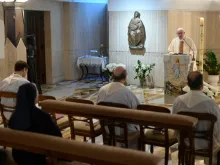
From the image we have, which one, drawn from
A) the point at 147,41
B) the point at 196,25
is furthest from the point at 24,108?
the point at 196,25

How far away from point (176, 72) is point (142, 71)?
3141mm

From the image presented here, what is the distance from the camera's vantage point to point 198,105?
420 cm

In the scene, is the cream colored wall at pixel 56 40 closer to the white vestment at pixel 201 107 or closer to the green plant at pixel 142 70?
the green plant at pixel 142 70

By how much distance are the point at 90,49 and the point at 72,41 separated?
1.06m

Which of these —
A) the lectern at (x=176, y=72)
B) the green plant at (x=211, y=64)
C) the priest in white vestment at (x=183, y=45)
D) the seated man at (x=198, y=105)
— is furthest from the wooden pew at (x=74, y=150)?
the green plant at (x=211, y=64)

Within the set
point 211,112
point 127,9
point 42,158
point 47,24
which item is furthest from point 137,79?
point 42,158

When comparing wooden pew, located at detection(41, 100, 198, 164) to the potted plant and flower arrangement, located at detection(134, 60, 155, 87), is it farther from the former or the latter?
the potted plant

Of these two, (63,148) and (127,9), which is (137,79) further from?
(63,148)

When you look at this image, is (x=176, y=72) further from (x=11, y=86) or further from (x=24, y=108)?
(x=24, y=108)

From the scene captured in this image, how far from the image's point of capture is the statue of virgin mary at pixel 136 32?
36.5ft

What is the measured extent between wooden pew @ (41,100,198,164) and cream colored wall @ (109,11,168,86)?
7.07m

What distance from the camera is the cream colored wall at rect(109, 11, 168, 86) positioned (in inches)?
435

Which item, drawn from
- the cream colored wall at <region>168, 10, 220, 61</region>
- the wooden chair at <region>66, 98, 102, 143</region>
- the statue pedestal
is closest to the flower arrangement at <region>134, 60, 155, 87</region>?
the cream colored wall at <region>168, 10, 220, 61</region>

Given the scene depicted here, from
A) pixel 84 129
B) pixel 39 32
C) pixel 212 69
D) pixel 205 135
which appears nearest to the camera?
pixel 205 135
